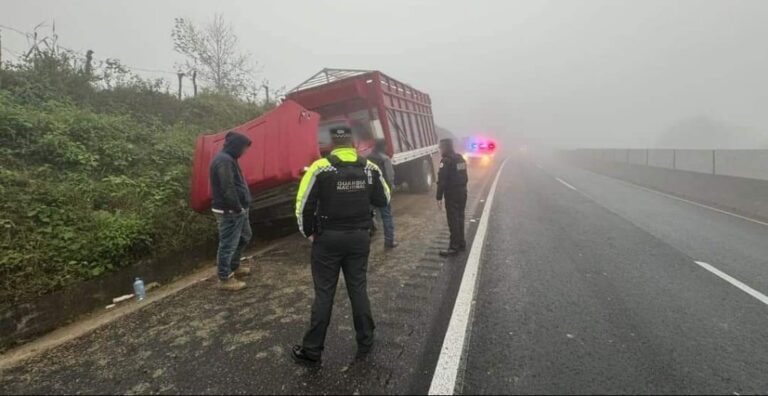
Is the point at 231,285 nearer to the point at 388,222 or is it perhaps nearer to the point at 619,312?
the point at 388,222

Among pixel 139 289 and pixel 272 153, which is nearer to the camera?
pixel 139 289

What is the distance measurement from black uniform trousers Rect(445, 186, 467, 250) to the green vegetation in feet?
11.8

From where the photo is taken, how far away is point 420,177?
12.4m

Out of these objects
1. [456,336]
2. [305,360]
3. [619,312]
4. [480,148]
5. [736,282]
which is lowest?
[736,282]

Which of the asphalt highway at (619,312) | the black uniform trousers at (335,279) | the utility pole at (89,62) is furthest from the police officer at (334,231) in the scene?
the utility pole at (89,62)

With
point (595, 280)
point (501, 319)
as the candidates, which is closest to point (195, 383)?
point (501, 319)

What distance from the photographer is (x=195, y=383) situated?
2.81 meters

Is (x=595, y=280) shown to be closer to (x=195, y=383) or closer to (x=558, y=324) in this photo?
(x=558, y=324)

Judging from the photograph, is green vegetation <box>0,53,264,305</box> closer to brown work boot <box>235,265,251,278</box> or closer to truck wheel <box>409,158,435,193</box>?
brown work boot <box>235,265,251,278</box>

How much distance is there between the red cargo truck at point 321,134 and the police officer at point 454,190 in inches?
69.1

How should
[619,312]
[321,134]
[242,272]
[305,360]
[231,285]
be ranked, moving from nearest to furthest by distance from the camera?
1. [305,360]
2. [619,312]
3. [231,285]
4. [242,272]
5. [321,134]

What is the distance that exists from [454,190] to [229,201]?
3.19 meters

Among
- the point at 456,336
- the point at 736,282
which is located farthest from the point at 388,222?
the point at 736,282

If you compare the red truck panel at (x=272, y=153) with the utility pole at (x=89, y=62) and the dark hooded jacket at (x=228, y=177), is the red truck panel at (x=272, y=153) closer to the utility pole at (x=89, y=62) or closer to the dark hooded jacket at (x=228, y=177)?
the dark hooded jacket at (x=228, y=177)
